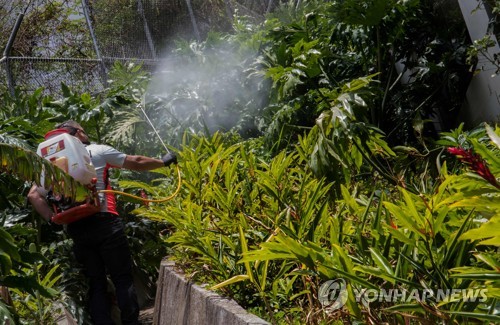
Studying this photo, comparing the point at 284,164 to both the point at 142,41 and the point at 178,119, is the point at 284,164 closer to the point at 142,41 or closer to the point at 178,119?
the point at 178,119

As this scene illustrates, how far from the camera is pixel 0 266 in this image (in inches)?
161

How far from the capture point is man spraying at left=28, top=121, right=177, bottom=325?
6000 millimetres

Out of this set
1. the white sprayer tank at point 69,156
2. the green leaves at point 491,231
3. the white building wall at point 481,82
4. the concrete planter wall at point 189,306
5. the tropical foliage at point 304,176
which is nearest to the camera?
the green leaves at point 491,231

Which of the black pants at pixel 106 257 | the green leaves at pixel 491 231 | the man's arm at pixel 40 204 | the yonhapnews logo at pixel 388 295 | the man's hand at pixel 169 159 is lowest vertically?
the black pants at pixel 106 257

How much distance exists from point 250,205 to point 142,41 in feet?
31.3

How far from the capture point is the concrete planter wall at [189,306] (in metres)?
3.79

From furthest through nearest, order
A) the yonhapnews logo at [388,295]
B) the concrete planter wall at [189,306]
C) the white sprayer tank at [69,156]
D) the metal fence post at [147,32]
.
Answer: the metal fence post at [147,32], the white sprayer tank at [69,156], the concrete planter wall at [189,306], the yonhapnews logo at [388,295]

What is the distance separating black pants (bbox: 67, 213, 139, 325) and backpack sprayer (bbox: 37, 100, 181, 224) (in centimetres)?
14

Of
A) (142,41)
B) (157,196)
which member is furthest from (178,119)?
(142,41)

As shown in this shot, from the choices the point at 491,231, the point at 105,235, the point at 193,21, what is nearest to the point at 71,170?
the point at 105,235

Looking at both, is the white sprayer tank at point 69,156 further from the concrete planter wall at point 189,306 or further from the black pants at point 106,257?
the concrete planter wall at point 189,306

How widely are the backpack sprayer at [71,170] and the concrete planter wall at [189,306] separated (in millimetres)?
597

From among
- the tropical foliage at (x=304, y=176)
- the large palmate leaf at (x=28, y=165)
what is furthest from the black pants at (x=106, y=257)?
the large palmate leaf at (x=28, y=165)

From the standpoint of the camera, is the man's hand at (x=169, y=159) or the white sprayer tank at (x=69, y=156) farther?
the man's hand at (x=169, y=159)
